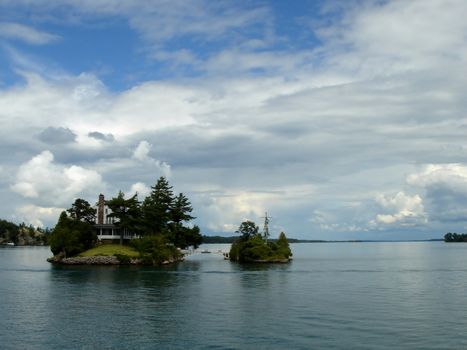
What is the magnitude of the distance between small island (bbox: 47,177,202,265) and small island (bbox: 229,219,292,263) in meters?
13.5

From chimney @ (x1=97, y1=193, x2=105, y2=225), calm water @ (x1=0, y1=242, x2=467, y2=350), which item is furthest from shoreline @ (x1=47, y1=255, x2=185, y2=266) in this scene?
calm water @ (x1=0, y1=242, x2=467, y2=350)

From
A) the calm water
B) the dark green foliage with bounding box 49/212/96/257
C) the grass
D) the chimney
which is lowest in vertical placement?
the calm water

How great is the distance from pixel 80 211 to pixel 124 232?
14.2 meters

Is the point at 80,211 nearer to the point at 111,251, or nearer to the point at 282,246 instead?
the point at 111,251

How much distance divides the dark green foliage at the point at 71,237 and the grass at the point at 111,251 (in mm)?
3303

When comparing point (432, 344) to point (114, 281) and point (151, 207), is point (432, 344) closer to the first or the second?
point (114, 281)

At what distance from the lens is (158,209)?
153 metres

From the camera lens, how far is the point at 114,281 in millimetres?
90875

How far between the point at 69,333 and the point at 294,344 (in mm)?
20339

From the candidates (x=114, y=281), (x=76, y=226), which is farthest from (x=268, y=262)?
(x=114, y=281)

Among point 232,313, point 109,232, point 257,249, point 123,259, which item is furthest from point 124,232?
point 232,313

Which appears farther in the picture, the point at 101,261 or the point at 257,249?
the point at 257,249

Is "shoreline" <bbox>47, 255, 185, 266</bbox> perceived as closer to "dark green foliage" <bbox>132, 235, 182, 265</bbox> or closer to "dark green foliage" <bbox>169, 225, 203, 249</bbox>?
"dark green foliage" <bbox>132, 235, 182, 265</bbox>

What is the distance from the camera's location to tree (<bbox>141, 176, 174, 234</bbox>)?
484ft
